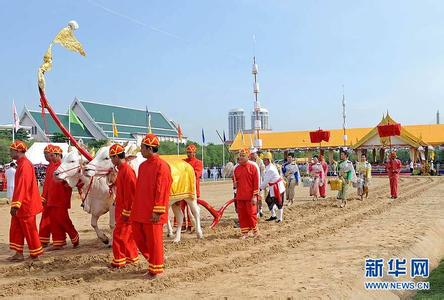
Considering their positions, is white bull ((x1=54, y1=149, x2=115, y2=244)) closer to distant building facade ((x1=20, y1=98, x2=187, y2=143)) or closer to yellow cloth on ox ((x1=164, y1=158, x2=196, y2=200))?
yellow cloth on ox ((x1=164, y1=158, x2=196, y2=200))

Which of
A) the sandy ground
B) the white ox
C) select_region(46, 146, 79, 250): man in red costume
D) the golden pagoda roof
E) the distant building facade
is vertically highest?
the distant building facade

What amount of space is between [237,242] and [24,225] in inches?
147

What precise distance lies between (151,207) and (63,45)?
4.33 metres

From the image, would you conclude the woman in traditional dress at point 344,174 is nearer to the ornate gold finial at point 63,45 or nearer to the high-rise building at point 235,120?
the ornate gold finial at point 63,45

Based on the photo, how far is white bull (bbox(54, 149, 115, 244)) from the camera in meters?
8.63

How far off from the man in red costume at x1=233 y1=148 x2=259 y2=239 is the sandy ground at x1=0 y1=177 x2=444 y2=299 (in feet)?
1.17

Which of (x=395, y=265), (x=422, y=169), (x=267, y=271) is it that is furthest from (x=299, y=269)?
(x=422, y=169)

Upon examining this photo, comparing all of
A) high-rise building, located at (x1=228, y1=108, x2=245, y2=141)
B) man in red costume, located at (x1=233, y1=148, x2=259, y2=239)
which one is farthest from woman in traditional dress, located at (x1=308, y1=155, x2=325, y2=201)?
high-rise building, located at (x1=228, y1=108, x2=245, y2=141)

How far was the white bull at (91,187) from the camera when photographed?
863 cm

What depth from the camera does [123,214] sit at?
7.00 metres

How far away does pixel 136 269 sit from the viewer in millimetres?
7070

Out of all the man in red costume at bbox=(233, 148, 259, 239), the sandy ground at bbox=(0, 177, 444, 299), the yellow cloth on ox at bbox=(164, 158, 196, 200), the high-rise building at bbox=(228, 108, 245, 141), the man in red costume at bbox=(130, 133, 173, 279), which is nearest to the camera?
the sandy ground at bbox=(0, 177, 444, 299)

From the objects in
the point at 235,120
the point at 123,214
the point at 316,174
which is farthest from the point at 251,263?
the point at 235,120

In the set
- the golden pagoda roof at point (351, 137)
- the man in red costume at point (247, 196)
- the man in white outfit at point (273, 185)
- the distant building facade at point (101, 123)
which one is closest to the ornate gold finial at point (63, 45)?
the man in red costume at point (247, 196)
